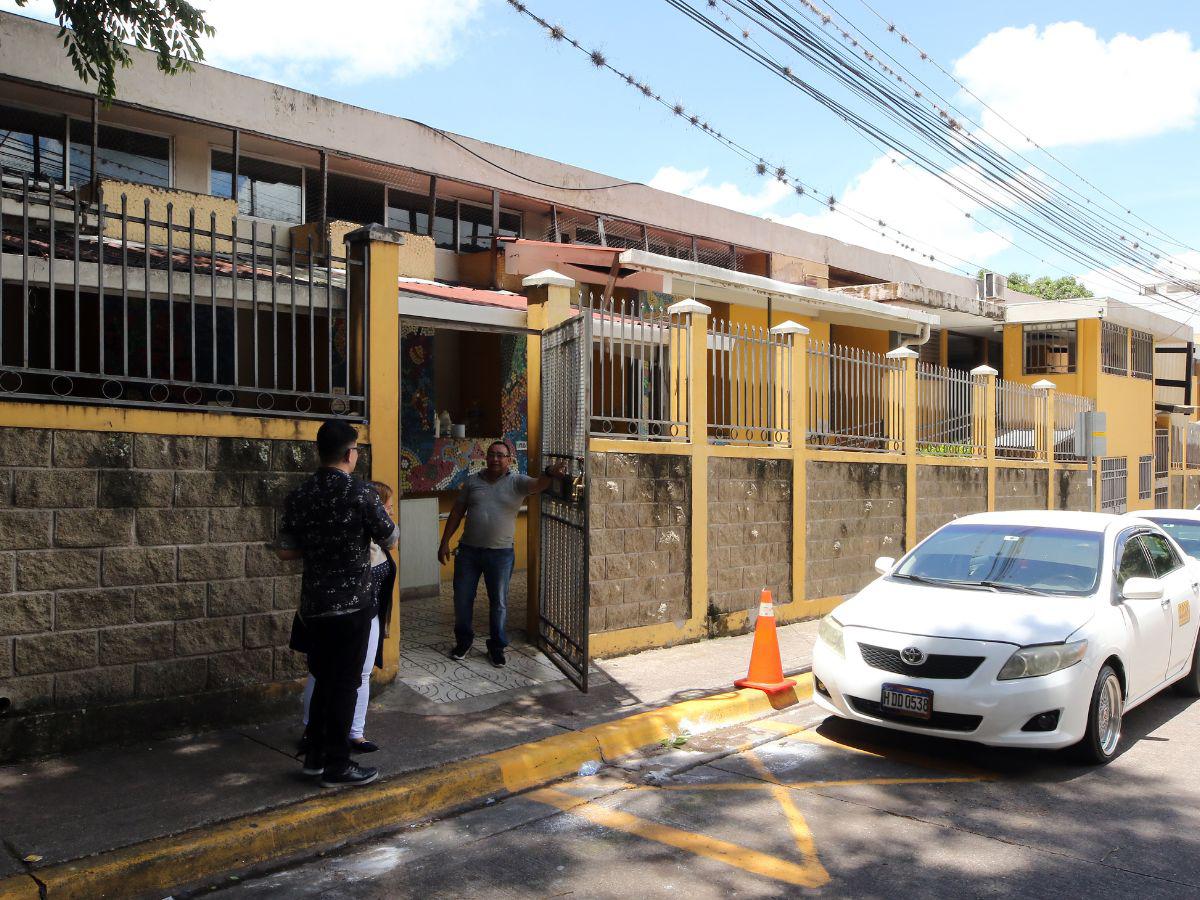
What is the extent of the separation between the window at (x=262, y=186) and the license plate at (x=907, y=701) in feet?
36.4

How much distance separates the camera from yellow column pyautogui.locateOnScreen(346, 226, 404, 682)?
6.83m

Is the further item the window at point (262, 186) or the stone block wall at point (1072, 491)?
the stone block wall at point (1072, 491)

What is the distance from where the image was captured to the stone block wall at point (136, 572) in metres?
5.30

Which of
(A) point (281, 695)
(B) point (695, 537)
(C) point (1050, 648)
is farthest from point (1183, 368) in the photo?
(A) point (281, 695)

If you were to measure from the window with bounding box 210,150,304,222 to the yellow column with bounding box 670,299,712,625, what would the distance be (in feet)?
24.2

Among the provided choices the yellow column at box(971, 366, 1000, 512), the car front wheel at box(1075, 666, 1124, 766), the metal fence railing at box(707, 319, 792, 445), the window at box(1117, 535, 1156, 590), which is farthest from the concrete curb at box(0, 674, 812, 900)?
the yellow column at box(971, 366, 1000, 512)

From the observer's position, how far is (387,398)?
6938 mm

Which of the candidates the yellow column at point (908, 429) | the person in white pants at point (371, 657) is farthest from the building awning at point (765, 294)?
the person in white pants at point (371, 657)

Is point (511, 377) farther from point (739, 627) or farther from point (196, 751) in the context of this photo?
point (196, 751)

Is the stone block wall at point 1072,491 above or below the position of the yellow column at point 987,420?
below

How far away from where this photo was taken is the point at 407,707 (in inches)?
262

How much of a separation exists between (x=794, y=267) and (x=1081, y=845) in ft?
58.7

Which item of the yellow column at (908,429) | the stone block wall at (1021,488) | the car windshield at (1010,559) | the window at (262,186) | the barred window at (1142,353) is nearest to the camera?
the car windshield at (1010,559)

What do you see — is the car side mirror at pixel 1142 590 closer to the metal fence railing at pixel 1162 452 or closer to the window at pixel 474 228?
the window at pixel 474 228
